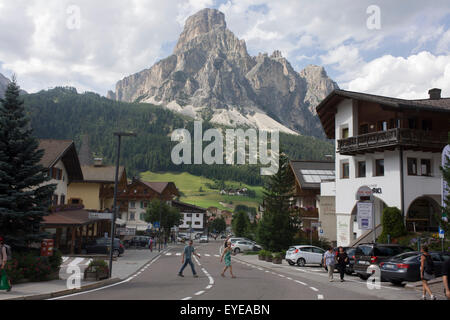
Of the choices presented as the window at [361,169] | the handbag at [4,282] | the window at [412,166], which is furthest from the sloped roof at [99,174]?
the handbag at [4,282]

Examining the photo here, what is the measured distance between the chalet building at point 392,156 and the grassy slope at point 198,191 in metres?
125

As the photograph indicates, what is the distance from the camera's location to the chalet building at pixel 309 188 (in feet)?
155

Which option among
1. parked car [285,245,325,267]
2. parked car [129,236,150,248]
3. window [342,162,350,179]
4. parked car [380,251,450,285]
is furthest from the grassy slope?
parked car [380,251,450,285]

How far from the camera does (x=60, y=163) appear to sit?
36844 mm

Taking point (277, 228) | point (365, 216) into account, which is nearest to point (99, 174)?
point (277, 228)

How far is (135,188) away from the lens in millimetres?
86312

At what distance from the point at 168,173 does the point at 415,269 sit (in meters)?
184

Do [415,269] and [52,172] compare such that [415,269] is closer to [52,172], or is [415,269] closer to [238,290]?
[238,290]

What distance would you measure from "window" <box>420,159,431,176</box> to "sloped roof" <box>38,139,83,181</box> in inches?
1131

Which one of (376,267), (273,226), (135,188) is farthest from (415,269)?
(135,188)

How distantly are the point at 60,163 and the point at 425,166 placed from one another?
1235 inches

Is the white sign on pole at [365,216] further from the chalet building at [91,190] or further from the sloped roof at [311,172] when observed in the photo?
the chalet building at [91,190]

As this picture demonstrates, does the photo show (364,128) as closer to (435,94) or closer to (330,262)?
(435,94)

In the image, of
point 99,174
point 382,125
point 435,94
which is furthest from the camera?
point 99,174
